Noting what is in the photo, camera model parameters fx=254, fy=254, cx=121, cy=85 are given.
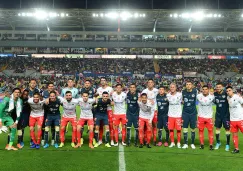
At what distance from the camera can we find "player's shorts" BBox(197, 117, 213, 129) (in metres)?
8.41

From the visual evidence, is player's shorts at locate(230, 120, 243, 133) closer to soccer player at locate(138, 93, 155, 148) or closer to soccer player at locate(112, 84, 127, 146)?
soccer player at locate(138, 93, 155, 148)

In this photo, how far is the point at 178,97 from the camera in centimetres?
870

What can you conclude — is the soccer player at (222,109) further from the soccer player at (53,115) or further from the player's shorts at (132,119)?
the soccer player at (53,115)

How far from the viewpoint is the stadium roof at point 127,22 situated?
117 ft

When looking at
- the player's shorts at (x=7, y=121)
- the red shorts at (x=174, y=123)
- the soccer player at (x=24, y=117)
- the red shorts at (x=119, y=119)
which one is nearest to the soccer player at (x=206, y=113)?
the red shorts at (x=174, y=123)

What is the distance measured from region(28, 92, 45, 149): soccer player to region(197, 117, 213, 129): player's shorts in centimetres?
525

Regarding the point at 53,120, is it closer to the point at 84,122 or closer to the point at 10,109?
the point at 84,122

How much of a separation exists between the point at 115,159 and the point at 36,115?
3.17 m

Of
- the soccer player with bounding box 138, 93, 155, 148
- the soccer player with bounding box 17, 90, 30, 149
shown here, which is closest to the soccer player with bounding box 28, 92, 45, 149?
the soccer player with bounding box 17, 90, 30, 149

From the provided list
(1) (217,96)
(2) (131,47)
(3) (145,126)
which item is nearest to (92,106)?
(3) (145,126)

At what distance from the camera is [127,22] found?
41375mm

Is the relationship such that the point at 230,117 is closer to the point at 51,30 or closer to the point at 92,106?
the point at 92,106

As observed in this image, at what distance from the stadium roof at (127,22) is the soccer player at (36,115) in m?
28.6

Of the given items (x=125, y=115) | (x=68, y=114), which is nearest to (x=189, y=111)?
(x=125, y=115)
